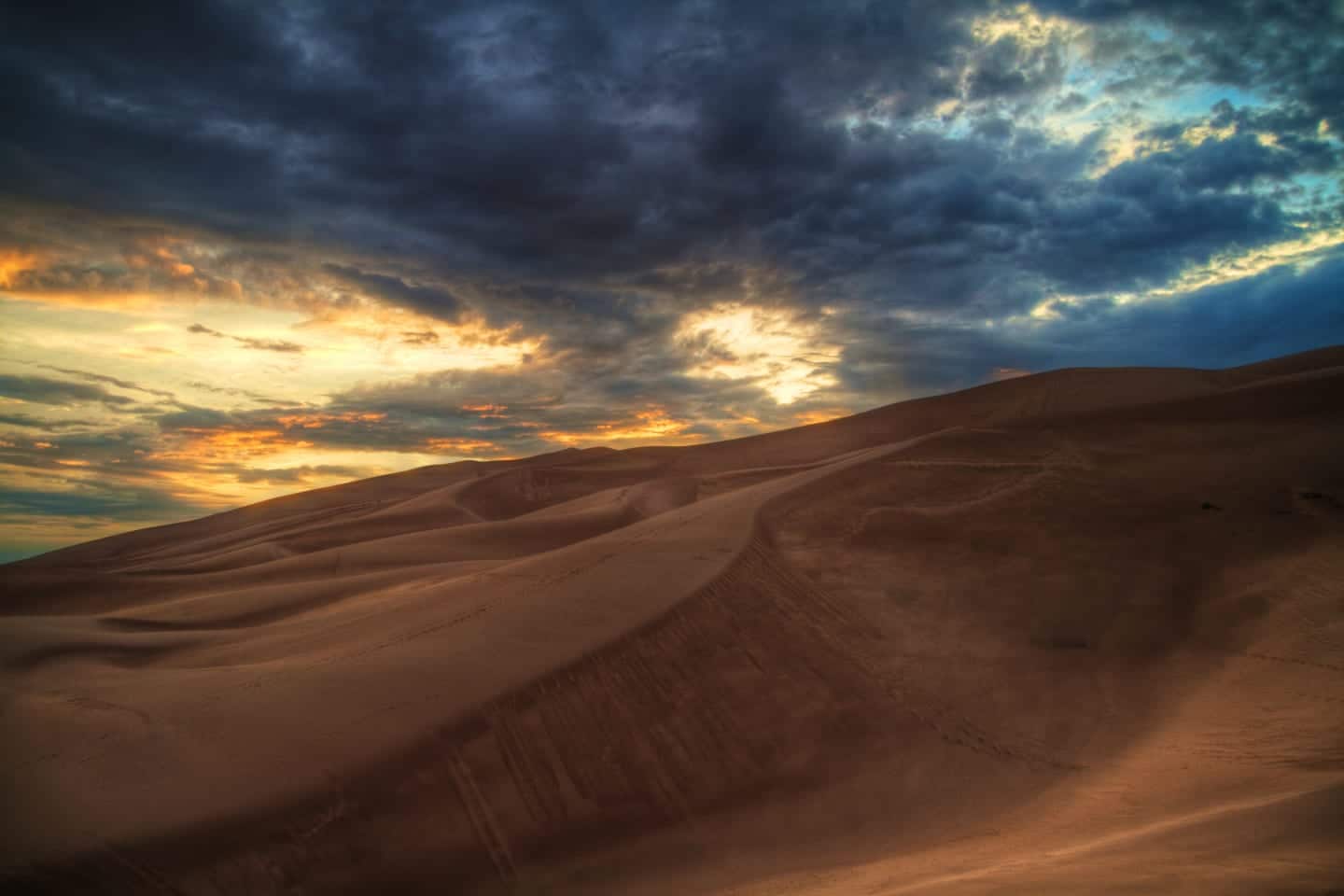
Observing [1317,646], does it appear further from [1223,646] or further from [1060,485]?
[1060,485]

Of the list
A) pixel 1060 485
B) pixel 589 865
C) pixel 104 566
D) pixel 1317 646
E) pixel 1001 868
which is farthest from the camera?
pixel 104 566

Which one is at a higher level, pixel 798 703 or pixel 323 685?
pixel 323 685

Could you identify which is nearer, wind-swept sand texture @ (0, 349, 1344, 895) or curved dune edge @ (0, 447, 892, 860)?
wind-swept sand texture @ (0, 349, 1344, 895)

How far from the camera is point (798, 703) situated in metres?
8.38

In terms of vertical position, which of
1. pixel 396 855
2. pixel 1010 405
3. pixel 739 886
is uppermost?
pixel 1010 405

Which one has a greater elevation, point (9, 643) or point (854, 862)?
point (9, 643)

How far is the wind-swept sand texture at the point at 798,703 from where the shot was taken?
5.76 m

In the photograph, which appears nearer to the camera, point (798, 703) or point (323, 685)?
point (323, 685)

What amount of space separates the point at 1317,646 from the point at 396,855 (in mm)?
9220

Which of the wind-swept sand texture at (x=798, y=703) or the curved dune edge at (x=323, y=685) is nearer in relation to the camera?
the wind-swept sand texture at (x=798, y=703)

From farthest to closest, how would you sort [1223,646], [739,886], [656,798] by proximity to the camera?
[1223,646] < [656,798] < [739,886]

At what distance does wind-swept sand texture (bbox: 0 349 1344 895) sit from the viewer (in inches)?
227

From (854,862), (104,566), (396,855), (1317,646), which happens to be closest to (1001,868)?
(854,862)

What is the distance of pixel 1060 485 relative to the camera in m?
13.4
